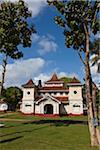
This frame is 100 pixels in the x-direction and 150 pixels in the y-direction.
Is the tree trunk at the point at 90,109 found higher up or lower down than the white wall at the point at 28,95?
lower down

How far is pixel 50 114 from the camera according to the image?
55469mm

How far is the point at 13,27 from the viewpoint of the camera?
28453 millimetres

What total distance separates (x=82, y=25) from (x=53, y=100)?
1541 inches

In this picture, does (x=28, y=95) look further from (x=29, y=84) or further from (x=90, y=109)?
(x=90, y=109)

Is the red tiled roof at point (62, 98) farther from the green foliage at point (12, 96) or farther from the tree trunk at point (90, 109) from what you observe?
the tree trunk at point (90, 109)

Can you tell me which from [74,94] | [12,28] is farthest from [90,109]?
[74,94]

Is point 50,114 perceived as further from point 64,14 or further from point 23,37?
point 64,14

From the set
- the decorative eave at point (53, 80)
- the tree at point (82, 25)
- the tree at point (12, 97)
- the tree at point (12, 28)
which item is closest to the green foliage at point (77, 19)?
the tree at point (82, 25)

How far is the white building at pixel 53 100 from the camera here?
183 ft

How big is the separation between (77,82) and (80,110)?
6878mm

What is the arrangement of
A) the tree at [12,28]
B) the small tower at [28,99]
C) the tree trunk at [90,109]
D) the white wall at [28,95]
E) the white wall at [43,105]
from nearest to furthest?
the tree trunk at [90,109], the tree at [12,28], the white wall at [43,105], the small tower at [28,99], the white wall at [28,95]

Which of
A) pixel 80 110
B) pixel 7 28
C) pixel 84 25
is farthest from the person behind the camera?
pixel 80 110

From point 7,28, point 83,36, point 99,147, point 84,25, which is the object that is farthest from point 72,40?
point 7,28

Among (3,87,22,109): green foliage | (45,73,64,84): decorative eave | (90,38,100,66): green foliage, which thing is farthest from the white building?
(90,38,100,66): green foliage
